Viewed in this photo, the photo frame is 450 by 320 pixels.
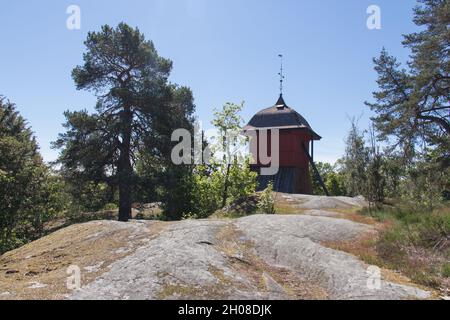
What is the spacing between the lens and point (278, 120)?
38.8 meters

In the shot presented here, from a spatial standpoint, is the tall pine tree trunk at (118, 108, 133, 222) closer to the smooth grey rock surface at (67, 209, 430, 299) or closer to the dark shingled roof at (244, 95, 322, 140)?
the dark shingled roof at (244, 95, 322, 140)

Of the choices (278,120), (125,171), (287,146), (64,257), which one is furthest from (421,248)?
(278,120)

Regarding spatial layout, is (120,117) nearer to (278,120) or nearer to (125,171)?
(125,171)

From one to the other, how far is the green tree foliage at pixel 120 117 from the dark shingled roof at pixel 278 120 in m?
11.6

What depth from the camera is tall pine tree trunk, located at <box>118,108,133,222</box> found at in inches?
1072

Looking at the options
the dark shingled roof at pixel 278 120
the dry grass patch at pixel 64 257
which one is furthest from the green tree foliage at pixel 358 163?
the dark shingled roof at pixel 278 120

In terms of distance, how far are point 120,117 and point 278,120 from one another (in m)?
17.1

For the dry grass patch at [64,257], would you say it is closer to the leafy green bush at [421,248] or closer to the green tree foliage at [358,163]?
the leafy green bush at [421,248]

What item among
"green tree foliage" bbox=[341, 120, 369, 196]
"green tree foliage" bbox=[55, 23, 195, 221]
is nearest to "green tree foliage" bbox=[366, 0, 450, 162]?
"green tree foliage" bbox=[341, 120, 369, 196]

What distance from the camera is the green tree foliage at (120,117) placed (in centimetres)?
2795

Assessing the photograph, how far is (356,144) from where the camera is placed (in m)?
21.2
